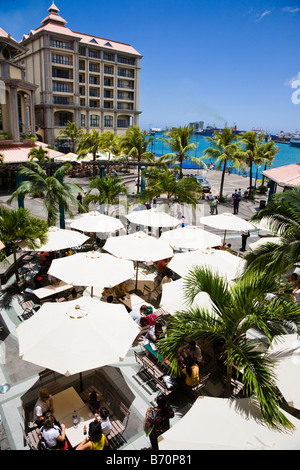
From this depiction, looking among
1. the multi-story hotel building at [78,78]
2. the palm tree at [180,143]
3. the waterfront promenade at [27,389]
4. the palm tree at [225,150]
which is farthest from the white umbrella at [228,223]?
the multi-story hotel building at [78,78]

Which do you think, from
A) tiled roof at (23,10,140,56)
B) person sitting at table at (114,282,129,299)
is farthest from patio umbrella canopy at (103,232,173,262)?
tiled roof at (23,10,140,56)

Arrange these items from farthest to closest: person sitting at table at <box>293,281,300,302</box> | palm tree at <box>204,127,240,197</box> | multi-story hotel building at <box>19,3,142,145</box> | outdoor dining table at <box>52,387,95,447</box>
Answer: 1. multi-story hotel building at <box>19,3,142,145</box>
2. palm tree at <box>204,127,240,197</box>
3. person sitting at table at <box>293,281,300,302</box>
4. outdoor dining table at <box>52,387,95,447</box>

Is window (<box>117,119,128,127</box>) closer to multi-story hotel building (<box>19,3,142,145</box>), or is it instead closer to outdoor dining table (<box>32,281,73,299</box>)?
multi-story hotel building (<box>19,3,142,145</box>)

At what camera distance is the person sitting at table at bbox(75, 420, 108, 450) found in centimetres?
549

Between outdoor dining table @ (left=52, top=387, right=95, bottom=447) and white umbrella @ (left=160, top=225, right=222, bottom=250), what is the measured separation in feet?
22.5

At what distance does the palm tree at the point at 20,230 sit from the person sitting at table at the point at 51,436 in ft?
21.4

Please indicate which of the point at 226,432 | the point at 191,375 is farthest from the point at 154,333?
the point at 226,432

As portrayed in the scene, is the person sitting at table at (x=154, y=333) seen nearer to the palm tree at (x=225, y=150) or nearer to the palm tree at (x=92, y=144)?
the palm tree at (x=225, y=150)

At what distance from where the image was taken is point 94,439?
5.54 meters

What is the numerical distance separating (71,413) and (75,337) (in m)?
1.52

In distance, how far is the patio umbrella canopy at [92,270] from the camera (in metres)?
9.03

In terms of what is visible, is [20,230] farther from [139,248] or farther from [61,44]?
[61,44]

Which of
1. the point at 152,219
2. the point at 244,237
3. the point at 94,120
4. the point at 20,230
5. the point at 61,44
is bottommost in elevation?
the point at 244,237

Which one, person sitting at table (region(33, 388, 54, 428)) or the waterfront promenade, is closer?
person sitting at table (region(33, 388, 54, 428))
